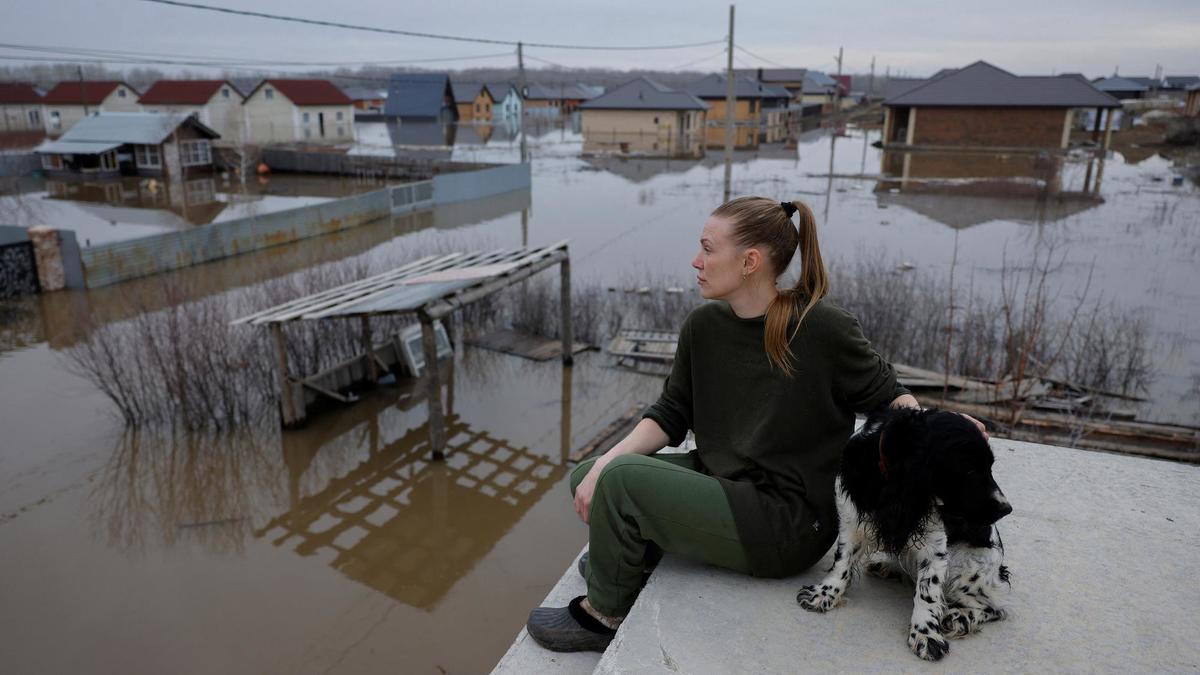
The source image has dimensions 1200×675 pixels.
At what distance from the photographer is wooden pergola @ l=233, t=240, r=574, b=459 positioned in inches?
339

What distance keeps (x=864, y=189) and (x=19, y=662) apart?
31106 mm

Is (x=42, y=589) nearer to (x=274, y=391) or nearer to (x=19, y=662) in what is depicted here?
(x=19, y=662)

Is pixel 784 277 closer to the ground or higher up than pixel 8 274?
higher up

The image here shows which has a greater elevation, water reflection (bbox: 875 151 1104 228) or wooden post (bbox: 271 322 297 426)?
water reflection (bbox: 875 151 1104 228)

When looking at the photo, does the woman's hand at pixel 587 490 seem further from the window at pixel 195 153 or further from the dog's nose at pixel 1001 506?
the window at pixel 195 153

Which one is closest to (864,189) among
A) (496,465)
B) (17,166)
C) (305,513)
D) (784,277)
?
(496,465)

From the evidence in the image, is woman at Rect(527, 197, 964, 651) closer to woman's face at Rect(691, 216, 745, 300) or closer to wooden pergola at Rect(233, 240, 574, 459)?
woman's face at Rect(691, 216, 745, 300)

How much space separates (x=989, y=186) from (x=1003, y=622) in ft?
107

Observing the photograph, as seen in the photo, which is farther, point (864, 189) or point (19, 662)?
point (864, 189)

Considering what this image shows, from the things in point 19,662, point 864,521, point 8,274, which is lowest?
point 19,662

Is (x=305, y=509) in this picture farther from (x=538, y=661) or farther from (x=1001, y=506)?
(x=1001, y=506)

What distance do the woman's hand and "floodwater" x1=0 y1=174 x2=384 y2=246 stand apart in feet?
78.8

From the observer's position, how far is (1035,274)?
648 inches

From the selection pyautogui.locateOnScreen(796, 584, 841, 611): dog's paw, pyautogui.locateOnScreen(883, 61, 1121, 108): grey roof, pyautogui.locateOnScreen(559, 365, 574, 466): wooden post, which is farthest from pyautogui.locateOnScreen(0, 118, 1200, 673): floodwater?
pyautogui.locateOnScreen(883, 61, 1121, 108): grey roof
